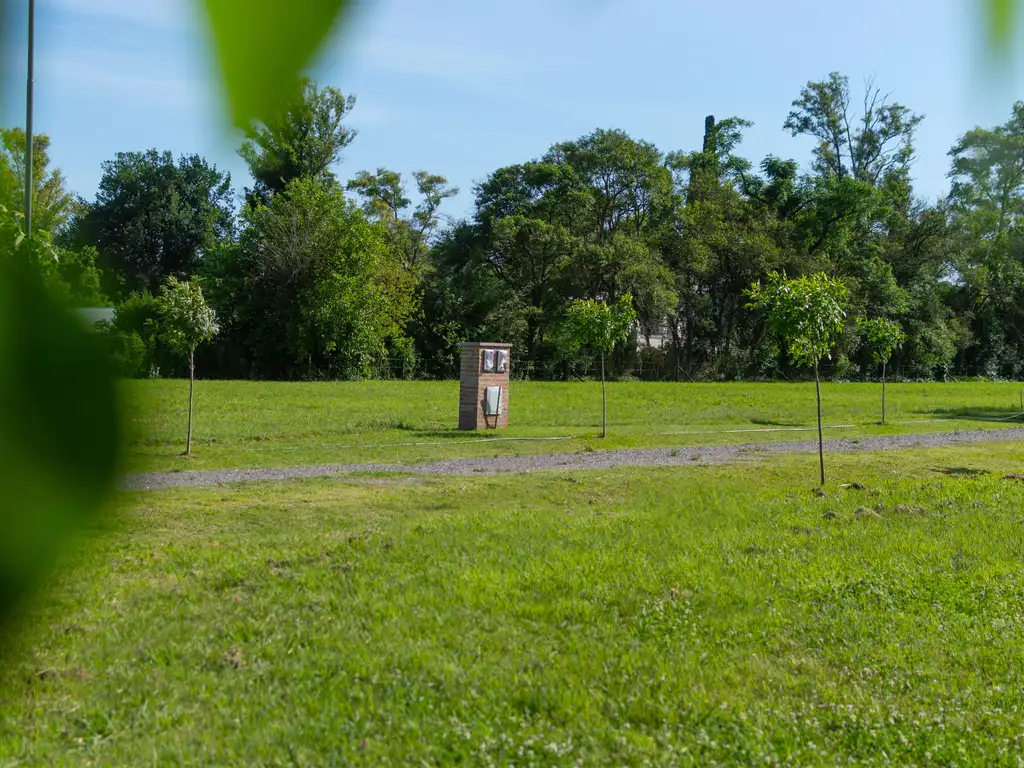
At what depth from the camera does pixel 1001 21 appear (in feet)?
1.67

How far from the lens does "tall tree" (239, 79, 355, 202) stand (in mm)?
448

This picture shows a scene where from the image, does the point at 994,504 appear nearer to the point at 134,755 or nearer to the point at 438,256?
the point at 134,755

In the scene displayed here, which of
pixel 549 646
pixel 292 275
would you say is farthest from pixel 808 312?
pixel 292 275

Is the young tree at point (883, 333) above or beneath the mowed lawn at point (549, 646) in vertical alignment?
above

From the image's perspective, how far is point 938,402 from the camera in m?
30.9

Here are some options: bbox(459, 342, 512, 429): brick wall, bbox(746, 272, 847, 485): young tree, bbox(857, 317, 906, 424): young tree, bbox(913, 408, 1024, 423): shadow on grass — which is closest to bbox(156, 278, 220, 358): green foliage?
bbox(746, 272, 847, 485): young tree

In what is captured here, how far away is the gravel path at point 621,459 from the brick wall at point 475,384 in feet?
13.6

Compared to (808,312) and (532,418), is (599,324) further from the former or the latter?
(808,312)

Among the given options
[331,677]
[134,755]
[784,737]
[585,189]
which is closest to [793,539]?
[784,737]

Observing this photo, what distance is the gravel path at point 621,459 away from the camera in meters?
12.2

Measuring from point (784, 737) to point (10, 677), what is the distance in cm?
400

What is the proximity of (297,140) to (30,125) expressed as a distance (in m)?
0.15

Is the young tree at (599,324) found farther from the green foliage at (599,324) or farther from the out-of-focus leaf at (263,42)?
the out-of-focus leaf at (263,42)

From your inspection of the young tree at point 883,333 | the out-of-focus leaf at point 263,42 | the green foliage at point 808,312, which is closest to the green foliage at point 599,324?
the green foliage at point 808,312
